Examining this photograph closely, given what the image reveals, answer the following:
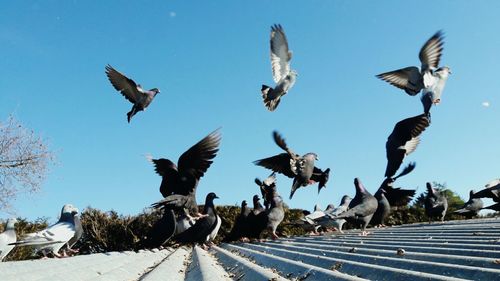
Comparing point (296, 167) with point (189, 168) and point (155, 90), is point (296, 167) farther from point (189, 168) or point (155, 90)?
point (155, 90)

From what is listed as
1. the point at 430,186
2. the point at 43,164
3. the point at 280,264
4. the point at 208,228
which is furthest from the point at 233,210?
the point at 280,264

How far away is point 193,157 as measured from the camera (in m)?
8.61

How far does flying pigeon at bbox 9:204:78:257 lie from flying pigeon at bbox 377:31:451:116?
790 cm

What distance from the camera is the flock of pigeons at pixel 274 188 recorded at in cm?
794

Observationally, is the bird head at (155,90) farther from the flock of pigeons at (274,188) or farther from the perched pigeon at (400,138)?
the perched pigeon at (400,138)

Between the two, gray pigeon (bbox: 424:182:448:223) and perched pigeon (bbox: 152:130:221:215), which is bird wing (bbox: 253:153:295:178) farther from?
gray pigeon (bbox: 424:182:448:223)

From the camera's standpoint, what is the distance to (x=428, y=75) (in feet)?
37.8

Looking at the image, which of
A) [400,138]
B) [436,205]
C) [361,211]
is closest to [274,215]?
[361,211]

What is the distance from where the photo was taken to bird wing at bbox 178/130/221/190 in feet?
28.2

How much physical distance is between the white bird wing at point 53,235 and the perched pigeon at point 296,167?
4.67m

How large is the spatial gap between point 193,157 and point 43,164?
48.5ft

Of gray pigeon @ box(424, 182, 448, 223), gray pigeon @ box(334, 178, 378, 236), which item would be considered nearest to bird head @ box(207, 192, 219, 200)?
gray pigeon @ box(334, 178, 378, 236)

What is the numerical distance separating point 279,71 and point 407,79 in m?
3.36

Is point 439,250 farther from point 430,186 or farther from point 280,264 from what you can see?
point 430,186
